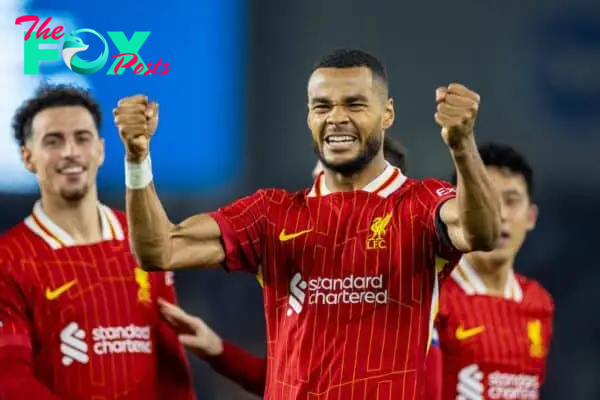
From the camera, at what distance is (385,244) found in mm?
3424

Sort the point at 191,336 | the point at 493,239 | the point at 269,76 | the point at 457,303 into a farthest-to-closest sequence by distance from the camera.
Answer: the point at 269,76 < the point at 457,303 < the point at 191,336 < the point at 493,239

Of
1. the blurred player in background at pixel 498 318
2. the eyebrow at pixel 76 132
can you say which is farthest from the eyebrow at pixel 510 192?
the eyebrow at pixel 76 132

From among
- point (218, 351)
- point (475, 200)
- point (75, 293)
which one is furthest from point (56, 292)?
point (475, 200)

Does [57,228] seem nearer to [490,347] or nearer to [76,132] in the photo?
[76,132]

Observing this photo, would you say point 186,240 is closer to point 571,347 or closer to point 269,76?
point 269,76

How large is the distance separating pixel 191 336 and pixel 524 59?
271 cm

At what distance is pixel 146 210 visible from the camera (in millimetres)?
3221

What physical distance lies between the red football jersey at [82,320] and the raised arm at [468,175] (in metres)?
1.40

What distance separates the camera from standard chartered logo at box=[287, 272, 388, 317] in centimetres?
339

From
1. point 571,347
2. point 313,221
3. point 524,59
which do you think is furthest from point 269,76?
point 313,221

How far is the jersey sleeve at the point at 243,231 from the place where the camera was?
3457 millimetres

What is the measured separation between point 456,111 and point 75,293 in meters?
1.64

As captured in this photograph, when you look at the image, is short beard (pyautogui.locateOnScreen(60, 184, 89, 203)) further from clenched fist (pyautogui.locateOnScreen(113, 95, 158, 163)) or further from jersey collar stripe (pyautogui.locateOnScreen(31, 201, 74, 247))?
clenched fist (pyautogui.locateOnScreen(113, 95, 158, 163))

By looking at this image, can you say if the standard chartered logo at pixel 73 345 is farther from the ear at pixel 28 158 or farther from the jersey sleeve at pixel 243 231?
the jersey sleeve at pixel 243 231
